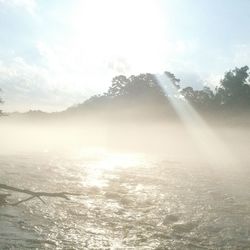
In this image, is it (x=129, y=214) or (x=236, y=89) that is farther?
(x=236, y=89)

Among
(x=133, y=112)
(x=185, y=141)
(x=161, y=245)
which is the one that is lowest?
(x=161, y=245)

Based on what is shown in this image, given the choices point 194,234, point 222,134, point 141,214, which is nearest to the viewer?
point 194,234

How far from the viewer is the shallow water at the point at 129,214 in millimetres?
12539

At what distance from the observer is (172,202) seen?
1886 centimetres

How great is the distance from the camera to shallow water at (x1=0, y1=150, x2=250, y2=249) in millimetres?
12539

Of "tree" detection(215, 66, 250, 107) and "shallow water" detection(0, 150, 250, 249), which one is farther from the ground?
"tree" detection(215, 66, 250, 107)

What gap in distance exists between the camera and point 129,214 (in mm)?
16062

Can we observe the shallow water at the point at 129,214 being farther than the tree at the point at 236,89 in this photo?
No

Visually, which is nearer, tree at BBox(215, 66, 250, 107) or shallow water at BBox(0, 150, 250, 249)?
shallow water at BBox(0, 150, 250, 249)

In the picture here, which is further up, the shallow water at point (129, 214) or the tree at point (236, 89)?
the tree at point (236, 89)

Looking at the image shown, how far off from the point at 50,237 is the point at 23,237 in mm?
761

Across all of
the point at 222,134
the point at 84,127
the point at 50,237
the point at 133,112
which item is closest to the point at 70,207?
the point at 50,237

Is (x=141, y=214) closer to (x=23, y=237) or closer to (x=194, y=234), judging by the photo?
(x=194, y=234)

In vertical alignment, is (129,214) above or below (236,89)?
below
